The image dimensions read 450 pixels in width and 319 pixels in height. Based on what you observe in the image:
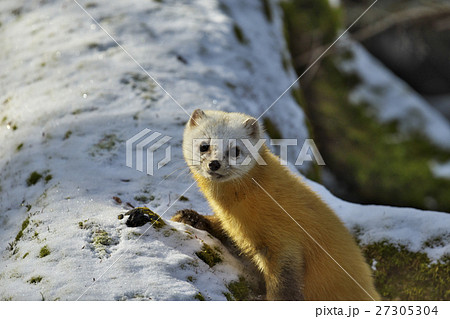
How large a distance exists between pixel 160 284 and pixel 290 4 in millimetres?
8045

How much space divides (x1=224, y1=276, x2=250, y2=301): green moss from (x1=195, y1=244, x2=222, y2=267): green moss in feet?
0.69

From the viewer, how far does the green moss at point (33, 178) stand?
13.8 feet

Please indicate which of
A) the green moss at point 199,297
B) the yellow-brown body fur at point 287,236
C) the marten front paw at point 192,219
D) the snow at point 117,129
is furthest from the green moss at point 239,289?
the marten front paw at point 192,219

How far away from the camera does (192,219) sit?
4117 millimetres

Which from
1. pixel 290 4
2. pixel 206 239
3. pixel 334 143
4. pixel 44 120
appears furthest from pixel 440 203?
pixel 44 120

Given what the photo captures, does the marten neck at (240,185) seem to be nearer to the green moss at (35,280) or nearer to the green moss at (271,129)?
the green moss at (35,280)

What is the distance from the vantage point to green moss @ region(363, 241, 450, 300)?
4406mm

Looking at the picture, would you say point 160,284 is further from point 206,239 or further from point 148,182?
point 148,182

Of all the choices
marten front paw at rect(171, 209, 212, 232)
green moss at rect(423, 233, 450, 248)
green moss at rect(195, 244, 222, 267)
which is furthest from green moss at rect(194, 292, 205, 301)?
green moss at rect(423, 233, 450, 248)

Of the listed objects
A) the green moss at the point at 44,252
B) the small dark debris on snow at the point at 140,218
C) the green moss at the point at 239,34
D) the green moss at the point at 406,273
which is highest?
the green moss at the point at 239,34

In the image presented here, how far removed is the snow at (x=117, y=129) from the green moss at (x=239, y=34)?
132 millimetres

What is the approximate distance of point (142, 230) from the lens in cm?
354

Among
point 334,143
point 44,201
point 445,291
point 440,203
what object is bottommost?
point 440,203

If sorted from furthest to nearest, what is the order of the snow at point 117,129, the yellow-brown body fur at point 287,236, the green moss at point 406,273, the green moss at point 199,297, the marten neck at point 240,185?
1. the green moss at point 406,273
2. the marten neck at point 240,185
3. the yellow-brown body fur at point 287,236
4. the snow at point 117,129
5. the green moss at point 199,297
